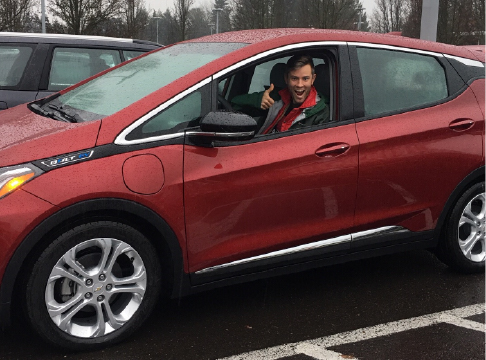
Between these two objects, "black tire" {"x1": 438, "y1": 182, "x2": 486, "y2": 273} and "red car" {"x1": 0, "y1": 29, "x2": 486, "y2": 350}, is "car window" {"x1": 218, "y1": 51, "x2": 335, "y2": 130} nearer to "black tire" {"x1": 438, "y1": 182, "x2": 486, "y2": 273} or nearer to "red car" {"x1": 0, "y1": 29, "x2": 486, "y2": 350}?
"red car" {"x1": 0, "y1": 29, "x2": 486, "y2": 350}

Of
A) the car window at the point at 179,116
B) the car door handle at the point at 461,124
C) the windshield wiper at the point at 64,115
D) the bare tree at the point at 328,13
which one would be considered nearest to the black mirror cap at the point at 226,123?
the car window at the point at 179,116

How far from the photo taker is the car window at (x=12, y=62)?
7.11m

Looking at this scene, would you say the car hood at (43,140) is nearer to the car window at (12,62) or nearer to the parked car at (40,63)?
the parked car at (40,63)

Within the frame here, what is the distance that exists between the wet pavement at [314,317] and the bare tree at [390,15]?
1701 inches

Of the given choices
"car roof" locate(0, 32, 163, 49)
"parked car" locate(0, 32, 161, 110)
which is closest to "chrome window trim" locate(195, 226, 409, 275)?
"parked car" locate(0, 32, 161, 110)

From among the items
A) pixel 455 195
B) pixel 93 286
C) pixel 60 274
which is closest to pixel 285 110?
pixel 455 195

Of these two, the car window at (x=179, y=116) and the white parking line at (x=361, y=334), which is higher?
the car window at (x=179, y=116)

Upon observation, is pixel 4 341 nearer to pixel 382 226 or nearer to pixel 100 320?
pixel 100 320

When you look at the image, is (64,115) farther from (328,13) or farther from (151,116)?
(328,13)

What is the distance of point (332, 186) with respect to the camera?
4070 millimetres

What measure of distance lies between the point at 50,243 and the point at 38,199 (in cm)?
23

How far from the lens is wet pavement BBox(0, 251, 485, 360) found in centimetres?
362

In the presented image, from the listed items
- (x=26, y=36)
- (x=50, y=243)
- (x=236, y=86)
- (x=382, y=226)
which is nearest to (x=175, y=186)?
(x=50, y=243)

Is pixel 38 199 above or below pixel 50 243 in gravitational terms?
above
